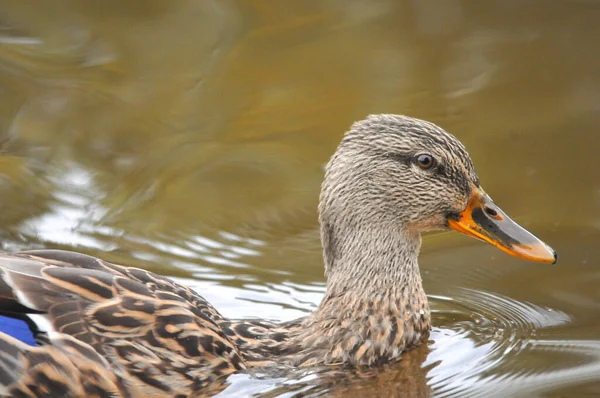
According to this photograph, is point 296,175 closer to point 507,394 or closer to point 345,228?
point 345,228

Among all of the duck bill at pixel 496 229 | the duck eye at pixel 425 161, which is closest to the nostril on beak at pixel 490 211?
A: the duck bill at pixel 496 229

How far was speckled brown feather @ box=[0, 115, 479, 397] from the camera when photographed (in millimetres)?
6098

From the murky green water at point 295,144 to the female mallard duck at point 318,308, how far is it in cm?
28

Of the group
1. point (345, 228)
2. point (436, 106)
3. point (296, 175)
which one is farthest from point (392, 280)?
point (436, 106)

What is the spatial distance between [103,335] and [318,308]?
59.9 inches

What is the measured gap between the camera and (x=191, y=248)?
8477mm

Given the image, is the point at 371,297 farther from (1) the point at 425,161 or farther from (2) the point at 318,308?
(1) the point at 425,161

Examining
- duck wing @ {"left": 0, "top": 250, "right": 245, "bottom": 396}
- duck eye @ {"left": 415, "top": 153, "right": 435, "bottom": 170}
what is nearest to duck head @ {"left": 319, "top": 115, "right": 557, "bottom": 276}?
duck eye @ {"left": 415, "top": 153, "right": 435, "bottom": 170}

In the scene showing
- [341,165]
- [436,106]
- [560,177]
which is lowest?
[341,165]

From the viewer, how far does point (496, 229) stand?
7.08 m

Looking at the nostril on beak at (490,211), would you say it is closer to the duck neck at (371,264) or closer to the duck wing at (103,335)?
the duck neck at (371,264)

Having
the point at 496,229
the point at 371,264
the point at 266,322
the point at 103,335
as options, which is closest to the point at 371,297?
the point at 371,264

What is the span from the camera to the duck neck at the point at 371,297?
A: 6.97 m

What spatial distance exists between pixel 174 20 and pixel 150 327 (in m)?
6.02
